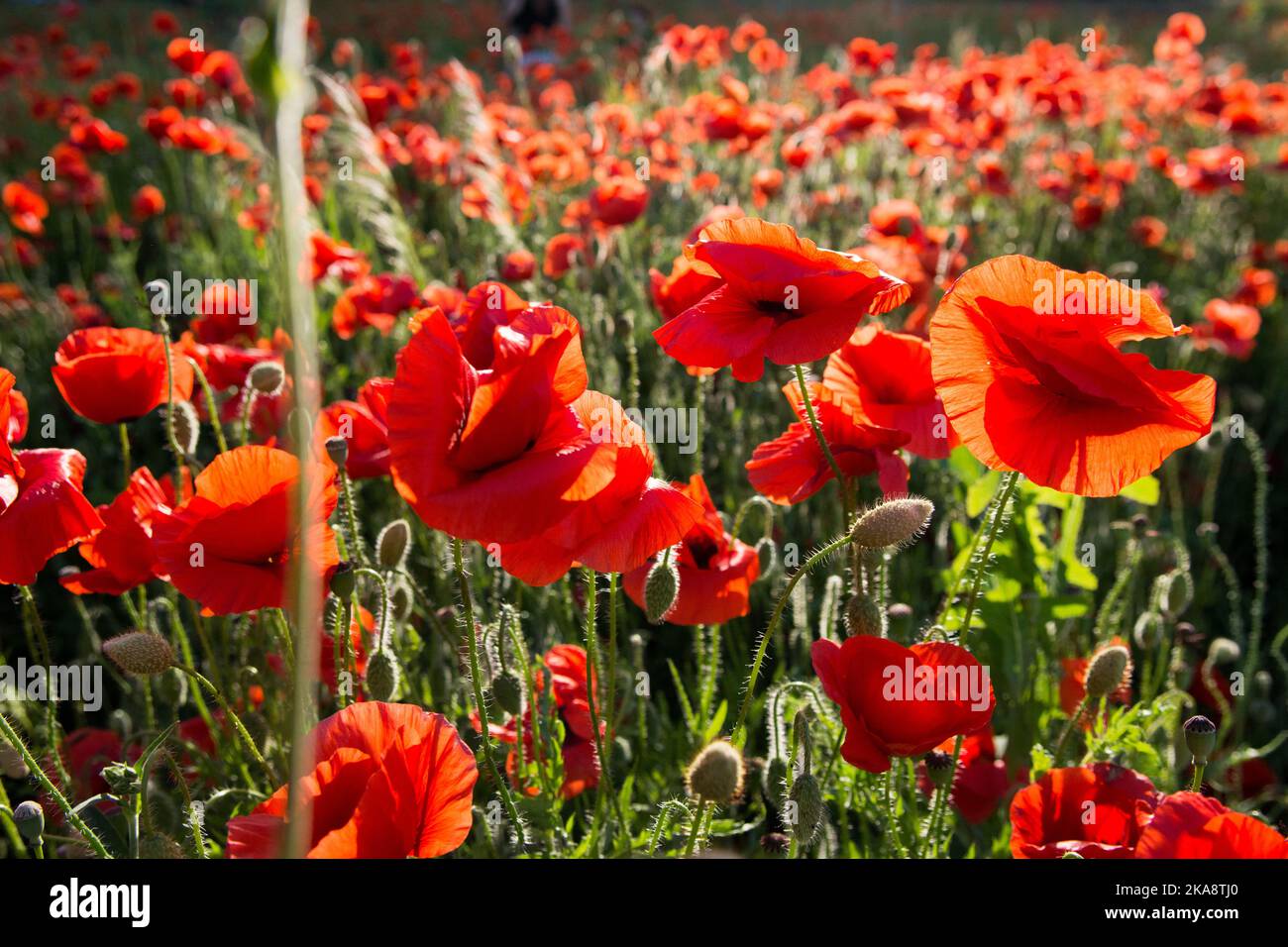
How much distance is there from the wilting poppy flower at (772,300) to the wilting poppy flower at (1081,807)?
1.64ft

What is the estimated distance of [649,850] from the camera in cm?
116

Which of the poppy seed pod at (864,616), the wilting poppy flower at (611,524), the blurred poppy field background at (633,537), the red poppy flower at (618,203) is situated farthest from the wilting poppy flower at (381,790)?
the red poppy flower at (618,203)

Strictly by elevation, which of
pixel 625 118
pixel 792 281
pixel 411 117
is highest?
pixel 411 117

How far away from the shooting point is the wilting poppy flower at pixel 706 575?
130cm

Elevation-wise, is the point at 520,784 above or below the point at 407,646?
below

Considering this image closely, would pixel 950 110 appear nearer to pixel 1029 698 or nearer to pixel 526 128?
pixel 526 128

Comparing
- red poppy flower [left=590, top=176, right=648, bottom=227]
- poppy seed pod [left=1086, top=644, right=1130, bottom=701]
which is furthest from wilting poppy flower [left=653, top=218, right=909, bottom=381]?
red poppy flower [left=590, top=176, right=648, bottom=227]

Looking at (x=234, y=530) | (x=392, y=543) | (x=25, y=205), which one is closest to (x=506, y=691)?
(x=392, y=543)

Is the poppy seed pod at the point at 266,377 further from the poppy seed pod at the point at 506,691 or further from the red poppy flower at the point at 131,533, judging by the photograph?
the poppy seed pod at the point at 506,691

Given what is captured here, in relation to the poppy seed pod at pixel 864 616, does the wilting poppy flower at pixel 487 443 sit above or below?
above

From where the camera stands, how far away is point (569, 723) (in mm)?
1484

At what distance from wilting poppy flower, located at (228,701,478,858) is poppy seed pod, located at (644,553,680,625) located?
1.09 ft
